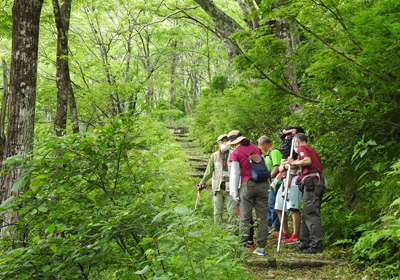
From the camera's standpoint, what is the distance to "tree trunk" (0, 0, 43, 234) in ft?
16.0

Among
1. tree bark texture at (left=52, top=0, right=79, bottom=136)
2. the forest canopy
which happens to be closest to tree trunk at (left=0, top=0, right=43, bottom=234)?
the forest canopy

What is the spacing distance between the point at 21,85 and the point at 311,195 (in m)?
4.96

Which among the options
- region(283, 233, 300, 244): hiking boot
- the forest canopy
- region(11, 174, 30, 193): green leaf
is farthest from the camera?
region(283, 233, 300, 244): hiking boot

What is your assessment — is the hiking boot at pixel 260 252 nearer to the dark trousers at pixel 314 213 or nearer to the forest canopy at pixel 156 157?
the dark trousers at pixel 314 213

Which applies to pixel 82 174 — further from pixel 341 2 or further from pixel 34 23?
pixel 341 2

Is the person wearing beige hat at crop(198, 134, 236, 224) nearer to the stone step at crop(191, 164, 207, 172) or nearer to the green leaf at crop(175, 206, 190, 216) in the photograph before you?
the green leaf at crop(175, 206, 190, 216)

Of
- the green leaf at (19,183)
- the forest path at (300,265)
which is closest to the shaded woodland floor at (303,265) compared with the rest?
the forest path at (300,265)

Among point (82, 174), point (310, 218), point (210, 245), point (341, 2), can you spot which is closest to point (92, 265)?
point (82, 174)

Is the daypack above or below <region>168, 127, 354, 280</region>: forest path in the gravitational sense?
above

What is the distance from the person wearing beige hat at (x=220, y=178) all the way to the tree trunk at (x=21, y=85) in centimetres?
342

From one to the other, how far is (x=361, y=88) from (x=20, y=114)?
18.8 feet

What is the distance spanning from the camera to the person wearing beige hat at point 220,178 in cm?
680

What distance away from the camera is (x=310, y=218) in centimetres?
554

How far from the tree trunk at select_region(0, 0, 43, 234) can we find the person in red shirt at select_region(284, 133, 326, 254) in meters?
4.45
